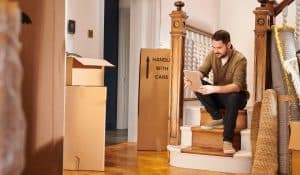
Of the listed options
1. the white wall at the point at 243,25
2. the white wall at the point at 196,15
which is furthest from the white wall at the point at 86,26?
the white wall at the point at 243,25

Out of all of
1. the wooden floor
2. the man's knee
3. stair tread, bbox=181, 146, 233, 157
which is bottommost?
the wooden floor

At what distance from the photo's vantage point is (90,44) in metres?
→ 4.34

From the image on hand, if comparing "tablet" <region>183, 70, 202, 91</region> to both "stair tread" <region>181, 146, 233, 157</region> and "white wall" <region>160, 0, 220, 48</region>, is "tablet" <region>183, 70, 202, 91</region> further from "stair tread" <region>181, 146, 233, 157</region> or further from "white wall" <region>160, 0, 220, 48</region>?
"white wall" <region>160, 0, 220, 48</region>

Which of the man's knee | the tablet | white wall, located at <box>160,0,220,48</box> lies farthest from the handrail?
the man's knee

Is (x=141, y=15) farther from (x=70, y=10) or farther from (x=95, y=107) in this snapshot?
(x=95, y=107)

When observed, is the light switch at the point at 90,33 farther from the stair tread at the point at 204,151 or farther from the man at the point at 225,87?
the stair tread at the point at 204,151

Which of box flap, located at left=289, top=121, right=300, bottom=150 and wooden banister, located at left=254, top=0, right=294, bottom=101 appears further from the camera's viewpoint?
wooden banister, located at left=254, top=0, right=294, bottom=101

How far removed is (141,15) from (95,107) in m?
2.18

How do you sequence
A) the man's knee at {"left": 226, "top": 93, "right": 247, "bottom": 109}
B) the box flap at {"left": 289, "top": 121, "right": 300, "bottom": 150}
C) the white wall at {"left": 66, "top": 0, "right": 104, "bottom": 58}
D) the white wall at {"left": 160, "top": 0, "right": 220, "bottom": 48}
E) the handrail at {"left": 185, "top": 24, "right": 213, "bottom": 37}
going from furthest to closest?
the white wall at {"left": 160, "top": 0, "right": 220, "bottom": 48}
the handrail at {"left": 185, "top": 24, "right": 213, "bottom": 37}
the white wall at {"left": 66, "top": 0, "right": 104, "bottom": 58}
the man's knee at {"left": 226, "top": 93, "right": 247, "bottom": 109}
the box flap at {"left": 289, "top": 121, "right": 300, "bottom": 150}

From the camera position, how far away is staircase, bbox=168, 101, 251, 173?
332 cm

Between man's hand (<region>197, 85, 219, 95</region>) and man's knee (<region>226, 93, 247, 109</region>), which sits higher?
man's hand (<region>197, 85, 219, 95</region>)

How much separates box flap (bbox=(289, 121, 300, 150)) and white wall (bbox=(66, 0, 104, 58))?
218cm

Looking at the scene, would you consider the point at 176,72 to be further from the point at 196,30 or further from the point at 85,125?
the point at 196,30

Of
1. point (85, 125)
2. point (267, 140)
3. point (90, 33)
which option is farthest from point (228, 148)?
point (90, 33)
